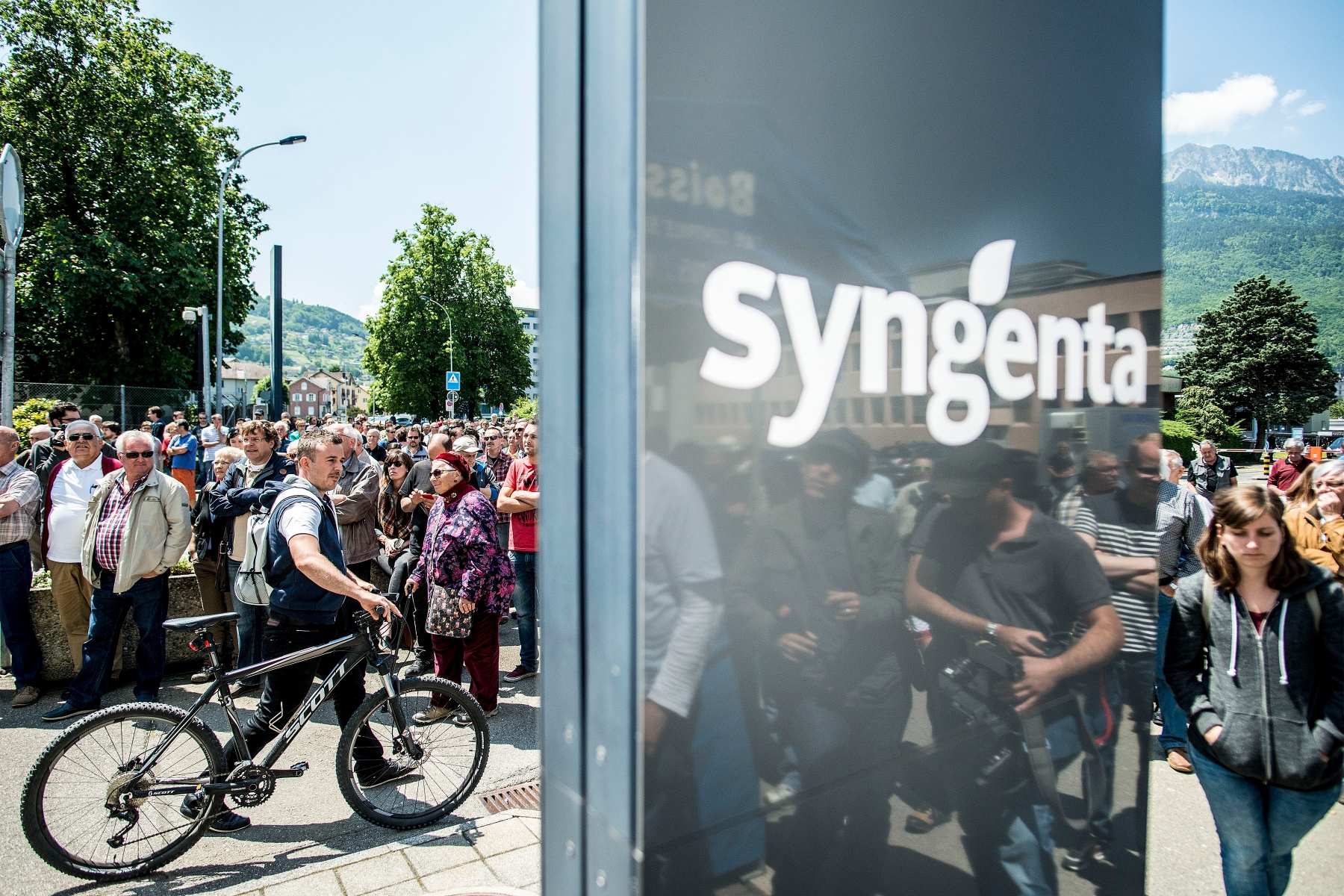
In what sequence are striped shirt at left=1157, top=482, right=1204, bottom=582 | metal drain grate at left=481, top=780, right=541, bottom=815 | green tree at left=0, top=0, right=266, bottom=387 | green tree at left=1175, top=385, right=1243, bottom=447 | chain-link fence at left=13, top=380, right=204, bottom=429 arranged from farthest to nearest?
1. green tree at left=1175, top=385, right=1243, bottom=447
2. green tree at left=0, top=0, right=266, bottom=387
3. chain-link fence at left=13, top=380, right=204, bottom=429
4. striped shirt at left=1157, top=482, right=1204, bottom=582
5. metal drain grate at left=481, top=780, right=541, bottom=815

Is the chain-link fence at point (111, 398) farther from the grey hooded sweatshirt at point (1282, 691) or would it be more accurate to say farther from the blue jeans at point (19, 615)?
the grey hooded sweatshirt at point (1282, 691)

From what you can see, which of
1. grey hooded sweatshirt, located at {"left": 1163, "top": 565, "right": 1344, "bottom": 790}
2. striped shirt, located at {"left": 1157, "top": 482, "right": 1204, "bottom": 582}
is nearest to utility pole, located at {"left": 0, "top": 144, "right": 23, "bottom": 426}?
grey hooded sweatshirt, located at {"left": 1163, "top": 565, "right": 1344, "bottom": 790}

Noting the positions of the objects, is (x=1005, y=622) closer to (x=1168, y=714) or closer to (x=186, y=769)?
(x=186, y=769)

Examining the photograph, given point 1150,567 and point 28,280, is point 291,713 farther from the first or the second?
point 28,280

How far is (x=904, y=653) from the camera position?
57.5 inches

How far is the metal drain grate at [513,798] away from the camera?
4.20m

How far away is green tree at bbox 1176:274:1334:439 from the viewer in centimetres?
6744

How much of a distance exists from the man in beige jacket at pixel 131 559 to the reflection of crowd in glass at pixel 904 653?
16.5 feet

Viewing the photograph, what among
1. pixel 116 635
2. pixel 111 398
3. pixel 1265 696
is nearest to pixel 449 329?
pixel 111 398

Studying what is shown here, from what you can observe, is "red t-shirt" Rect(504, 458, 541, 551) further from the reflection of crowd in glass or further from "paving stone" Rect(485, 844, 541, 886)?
the reflection of crowd in glass

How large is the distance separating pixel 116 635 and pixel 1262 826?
6.22 meters

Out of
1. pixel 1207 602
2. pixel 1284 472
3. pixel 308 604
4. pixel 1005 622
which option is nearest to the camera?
pixel 1005 622

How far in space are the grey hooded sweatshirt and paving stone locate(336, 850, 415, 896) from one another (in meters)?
3.11

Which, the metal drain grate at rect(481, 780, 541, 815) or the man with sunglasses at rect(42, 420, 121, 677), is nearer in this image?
the metal drain grate at rect(481, 780, 541, 815)
